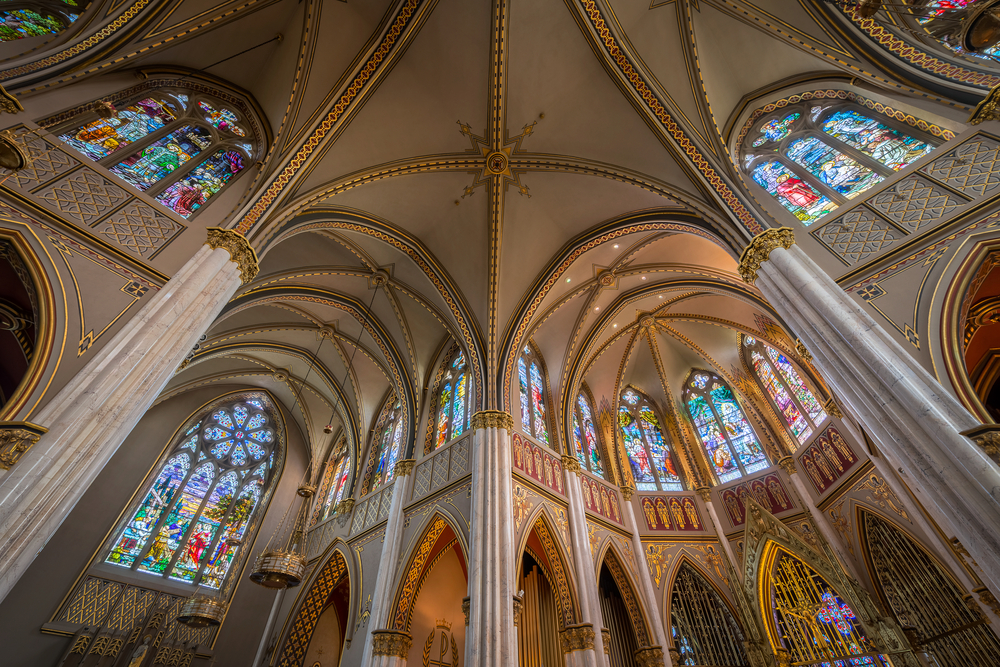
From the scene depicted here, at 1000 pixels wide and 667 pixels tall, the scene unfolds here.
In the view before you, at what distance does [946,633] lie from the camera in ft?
25.4

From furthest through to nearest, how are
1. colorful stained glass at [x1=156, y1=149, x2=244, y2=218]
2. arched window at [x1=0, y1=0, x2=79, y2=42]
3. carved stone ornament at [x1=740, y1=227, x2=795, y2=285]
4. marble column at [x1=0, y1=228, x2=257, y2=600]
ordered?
colorful stained glass at [x1=156, y1=149, x2=244, y2=218] → carved stone ornament at [x1=740, y1=227, x2=795, y2=285] → arched window at [x1=0, y1=0, x2=79, y2=42] → marble column at [x1=0, y1=228, x2=257, y2=600]

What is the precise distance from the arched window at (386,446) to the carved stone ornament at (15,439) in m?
8.22

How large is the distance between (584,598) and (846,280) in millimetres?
6999

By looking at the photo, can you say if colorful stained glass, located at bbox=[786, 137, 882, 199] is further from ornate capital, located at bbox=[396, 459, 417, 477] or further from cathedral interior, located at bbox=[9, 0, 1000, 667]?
ornate capital, located at bbox=[396, 459, 417, 477]

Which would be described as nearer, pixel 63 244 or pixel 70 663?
pixel 63 244

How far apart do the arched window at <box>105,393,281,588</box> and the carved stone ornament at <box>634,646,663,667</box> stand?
11.0 meters

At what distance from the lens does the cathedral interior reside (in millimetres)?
5062

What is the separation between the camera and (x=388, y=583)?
8.96m

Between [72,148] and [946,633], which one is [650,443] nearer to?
[946,633]

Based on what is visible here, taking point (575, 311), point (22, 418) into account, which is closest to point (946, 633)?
point (575, 311)

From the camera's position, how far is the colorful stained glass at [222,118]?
8.32m

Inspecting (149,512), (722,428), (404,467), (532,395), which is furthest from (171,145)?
(722,428)

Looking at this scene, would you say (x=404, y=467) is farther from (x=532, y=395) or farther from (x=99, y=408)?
(x=99, y=408)

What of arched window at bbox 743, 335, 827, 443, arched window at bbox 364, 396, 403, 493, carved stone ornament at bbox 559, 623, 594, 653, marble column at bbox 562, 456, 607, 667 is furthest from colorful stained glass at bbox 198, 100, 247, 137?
arched window at bbox 743, 335, 827, 443
